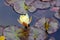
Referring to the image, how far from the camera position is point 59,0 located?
1.28 meters

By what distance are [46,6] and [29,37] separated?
0.23 metres

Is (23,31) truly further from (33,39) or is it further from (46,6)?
(46,6)

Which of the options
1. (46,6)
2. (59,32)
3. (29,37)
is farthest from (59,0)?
(29,37)

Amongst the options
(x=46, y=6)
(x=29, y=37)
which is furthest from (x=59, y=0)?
(x=29, y=37)

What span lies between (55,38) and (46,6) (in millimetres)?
213

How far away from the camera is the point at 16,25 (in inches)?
50.5

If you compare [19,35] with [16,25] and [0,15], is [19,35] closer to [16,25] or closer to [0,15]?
[16,25]

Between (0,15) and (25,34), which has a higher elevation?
(0,15)

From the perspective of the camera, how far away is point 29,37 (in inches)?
50.1

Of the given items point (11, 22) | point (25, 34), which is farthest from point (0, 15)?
point (25, 34)

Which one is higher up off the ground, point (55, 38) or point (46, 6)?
point (46, 6)

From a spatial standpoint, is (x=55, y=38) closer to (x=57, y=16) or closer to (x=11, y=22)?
(x=57, y=16)

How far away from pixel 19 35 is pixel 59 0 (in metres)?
0.34

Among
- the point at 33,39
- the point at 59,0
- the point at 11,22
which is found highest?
the point at 59,0
